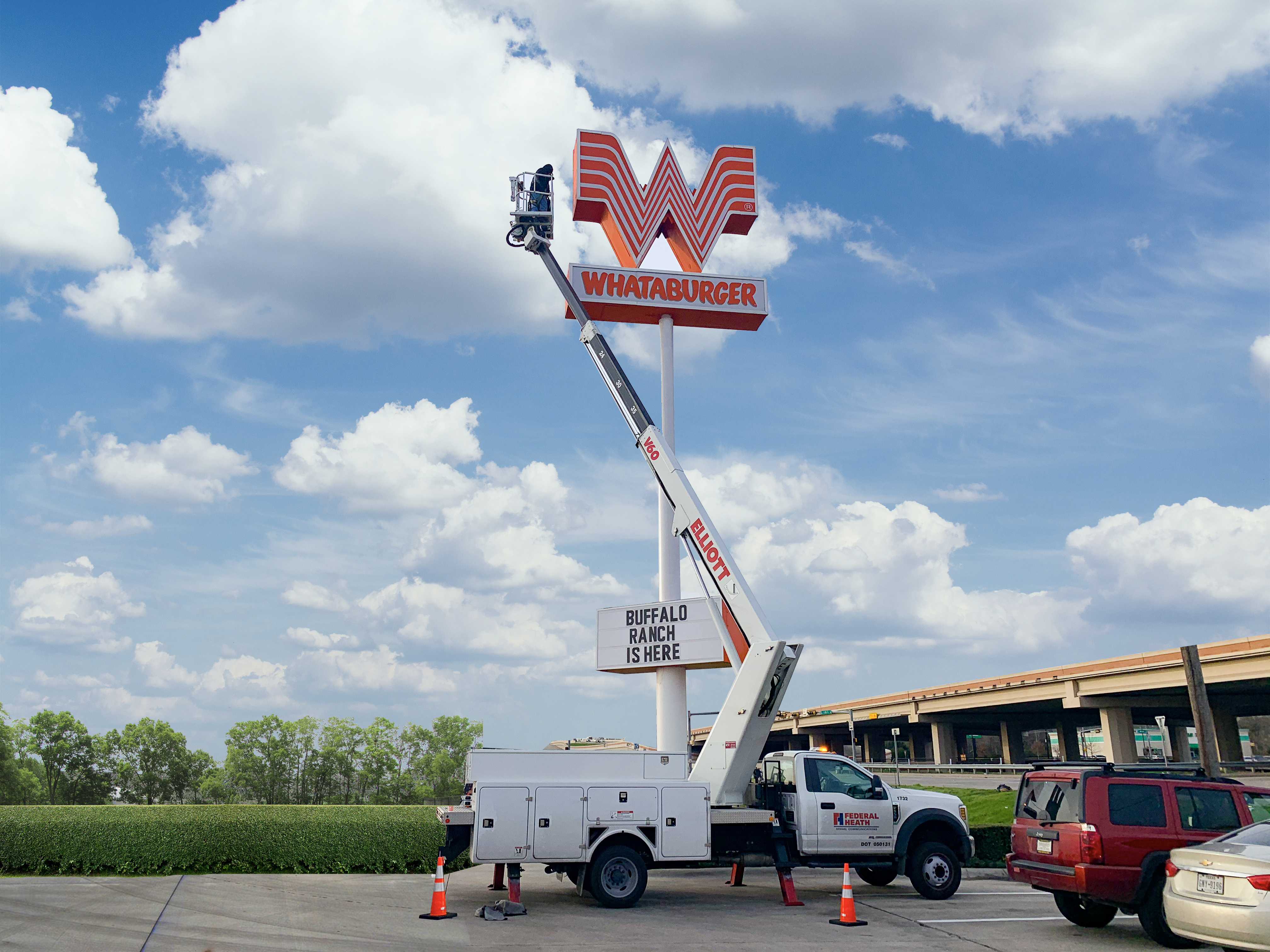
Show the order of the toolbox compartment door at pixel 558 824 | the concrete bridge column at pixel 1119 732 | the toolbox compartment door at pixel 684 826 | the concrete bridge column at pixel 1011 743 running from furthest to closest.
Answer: the concrete bridge column at pixel 1011 743 < the concrete bridge column at pixel 1119 732 < the toolbox compartment door at pixel 684 826 < the toolbox compartment door at pixel 558 824

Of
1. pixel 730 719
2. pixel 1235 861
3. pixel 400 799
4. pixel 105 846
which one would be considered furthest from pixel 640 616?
pixel 400 799

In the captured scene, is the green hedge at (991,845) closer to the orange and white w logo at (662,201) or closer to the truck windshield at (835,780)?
the truck windshield at (835,780)

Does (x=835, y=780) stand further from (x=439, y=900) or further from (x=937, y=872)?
(x=439, y=900)

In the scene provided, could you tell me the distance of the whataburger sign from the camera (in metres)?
30.1

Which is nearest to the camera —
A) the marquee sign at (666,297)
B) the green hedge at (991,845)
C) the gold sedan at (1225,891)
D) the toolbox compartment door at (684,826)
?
the gold sedan at (1225,891)

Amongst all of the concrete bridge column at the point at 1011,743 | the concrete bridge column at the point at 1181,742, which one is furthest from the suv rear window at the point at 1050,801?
the concrete bridge column at the point at 1011,743

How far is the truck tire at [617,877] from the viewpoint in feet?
47.8

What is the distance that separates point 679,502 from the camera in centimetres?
1928

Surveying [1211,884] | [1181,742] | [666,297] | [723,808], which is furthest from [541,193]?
[1181,742]

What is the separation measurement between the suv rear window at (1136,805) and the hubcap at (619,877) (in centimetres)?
688

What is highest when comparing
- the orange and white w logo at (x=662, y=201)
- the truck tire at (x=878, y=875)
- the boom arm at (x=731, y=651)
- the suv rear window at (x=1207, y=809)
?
the orange and white w logo at (x=662, y=201)

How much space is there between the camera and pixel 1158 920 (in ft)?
39.0

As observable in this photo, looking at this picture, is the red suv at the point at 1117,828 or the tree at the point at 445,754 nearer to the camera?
the red suv at the point at 1117,828

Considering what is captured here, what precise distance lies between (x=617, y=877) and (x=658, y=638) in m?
13.8
